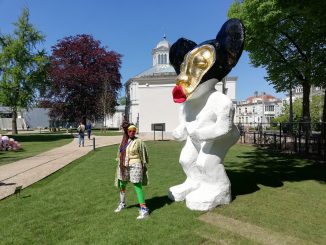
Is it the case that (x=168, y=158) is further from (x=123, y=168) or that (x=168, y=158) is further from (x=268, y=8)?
(x=268, y=8)

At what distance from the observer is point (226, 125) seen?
21.1 ft

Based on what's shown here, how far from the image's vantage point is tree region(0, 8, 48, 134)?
107 feet

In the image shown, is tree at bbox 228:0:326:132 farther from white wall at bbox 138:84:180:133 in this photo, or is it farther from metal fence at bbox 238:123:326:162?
white wall at bbox 138:84:180:133

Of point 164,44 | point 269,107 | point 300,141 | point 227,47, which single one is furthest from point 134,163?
point 269,107

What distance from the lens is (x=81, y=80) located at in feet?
149

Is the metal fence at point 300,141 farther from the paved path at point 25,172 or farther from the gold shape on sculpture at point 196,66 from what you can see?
the paved path at point 25,172

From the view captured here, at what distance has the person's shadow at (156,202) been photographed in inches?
274

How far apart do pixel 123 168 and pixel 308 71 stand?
17.5 metres

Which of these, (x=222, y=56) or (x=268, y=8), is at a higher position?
(x=268, y=8)

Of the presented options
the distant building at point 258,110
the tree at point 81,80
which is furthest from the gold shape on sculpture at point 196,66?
the distant building at point 258,110

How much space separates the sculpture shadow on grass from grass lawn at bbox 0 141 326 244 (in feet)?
0.09

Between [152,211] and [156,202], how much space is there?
0.71 metres

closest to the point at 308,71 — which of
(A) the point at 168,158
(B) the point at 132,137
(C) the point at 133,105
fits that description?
(A) the point at 168,158

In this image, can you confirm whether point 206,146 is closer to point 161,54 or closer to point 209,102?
point 209,102
